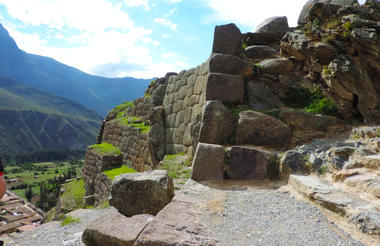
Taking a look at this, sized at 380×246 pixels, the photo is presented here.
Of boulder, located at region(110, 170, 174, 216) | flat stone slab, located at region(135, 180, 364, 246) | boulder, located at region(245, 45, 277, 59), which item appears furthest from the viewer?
boulder, located at region(245, 45, 277, 59)

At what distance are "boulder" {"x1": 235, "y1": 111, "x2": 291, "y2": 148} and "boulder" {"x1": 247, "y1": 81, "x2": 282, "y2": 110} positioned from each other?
2.53 ft

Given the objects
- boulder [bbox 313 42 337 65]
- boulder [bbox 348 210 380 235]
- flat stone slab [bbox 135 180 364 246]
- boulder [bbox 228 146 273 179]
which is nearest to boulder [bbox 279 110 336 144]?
boulder [bbox 228 146 273 179]

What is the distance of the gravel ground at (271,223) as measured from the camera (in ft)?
6.67

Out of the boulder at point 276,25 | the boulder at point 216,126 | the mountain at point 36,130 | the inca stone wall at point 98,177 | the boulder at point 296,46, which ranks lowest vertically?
the mountain at point 36,130

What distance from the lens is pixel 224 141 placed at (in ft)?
16.1

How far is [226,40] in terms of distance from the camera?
21.1ft

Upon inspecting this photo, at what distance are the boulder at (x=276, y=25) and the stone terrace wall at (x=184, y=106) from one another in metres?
2.66

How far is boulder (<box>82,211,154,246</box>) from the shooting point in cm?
270

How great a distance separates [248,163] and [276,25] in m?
5.70

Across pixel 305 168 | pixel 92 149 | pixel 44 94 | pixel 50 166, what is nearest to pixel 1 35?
pixel 44 94

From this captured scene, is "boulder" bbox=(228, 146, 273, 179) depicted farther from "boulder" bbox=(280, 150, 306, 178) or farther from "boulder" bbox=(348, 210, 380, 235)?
"boulder" bbox=(348, 210, 380, 235)

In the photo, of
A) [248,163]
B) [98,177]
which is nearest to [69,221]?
[248,163]

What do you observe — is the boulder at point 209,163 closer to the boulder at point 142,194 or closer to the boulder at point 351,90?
the boulder at point 142,194

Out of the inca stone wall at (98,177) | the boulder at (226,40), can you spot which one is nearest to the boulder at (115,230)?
the boulder at (226,40)
